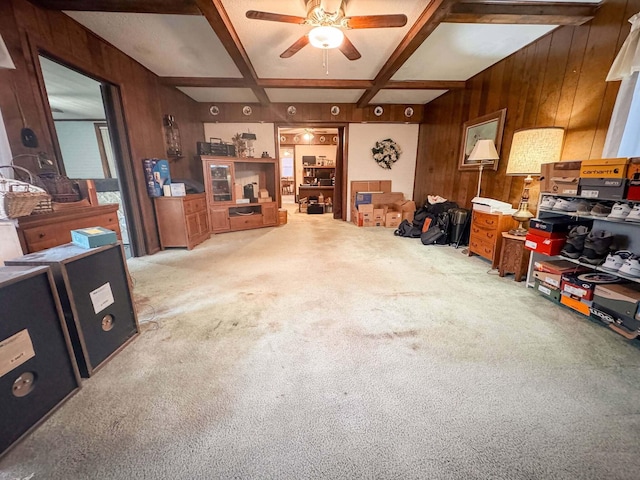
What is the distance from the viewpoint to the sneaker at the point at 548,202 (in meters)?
2.28

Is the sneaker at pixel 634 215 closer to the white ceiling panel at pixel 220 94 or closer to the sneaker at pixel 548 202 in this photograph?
the sneaker at pixel 548 202

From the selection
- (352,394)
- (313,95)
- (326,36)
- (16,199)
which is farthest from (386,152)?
(16,199)

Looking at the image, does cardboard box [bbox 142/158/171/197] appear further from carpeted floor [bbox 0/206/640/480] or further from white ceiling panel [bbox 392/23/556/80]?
white ceiling panel [bbox 392/23/556/80]

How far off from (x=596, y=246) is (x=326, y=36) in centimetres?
274

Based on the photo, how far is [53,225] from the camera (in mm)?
1613

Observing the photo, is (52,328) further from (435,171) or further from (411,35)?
(435,171)

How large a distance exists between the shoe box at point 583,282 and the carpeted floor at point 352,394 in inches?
7.2

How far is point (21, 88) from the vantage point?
1.98 meters

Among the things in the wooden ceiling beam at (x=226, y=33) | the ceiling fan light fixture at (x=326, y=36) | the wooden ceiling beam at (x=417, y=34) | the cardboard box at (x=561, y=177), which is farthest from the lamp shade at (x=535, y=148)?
the wooden ceiling beam at (x=226, y=33)

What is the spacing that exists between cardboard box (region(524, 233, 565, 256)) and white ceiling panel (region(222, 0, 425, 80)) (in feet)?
7.68

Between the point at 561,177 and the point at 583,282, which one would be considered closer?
the point at 583,282

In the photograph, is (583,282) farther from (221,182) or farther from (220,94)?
(220,94)

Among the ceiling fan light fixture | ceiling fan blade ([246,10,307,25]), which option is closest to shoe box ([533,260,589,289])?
the ceiling fan light fixture

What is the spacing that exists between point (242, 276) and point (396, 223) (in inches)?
147
